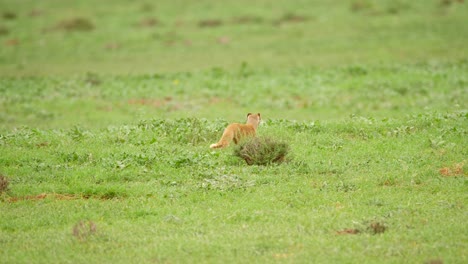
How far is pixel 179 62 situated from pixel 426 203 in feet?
→ 78.8

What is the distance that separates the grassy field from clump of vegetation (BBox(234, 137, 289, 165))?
22cm

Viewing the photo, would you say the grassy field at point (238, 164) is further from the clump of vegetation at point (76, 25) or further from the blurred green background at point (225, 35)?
the clump of vegetation at point (76, 25)

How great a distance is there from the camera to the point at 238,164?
42.2ft

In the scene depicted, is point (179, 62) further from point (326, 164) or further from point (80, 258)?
point (80, 258)

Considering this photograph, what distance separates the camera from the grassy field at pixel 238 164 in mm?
9164

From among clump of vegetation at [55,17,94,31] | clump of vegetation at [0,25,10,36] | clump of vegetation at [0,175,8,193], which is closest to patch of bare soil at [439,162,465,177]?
clump of vegetation at [0,175,8,193]

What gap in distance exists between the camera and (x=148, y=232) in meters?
9.70

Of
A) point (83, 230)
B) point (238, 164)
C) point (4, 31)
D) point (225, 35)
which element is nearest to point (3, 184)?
point (83, 230)

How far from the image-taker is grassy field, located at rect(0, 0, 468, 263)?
9164mm

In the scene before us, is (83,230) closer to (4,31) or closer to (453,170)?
(453,170)

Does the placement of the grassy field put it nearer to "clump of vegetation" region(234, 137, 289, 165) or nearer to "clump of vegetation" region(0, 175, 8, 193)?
"clump of vegetation" region(0, 175, 8, 193)

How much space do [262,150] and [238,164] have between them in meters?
0.56

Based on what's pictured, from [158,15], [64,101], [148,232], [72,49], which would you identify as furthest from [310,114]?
[158,15]

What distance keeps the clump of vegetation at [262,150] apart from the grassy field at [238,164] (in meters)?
0.22
